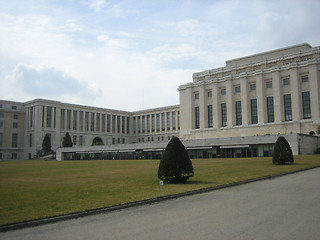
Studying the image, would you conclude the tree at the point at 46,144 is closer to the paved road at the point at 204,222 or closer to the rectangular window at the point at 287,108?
the rectangular window at the point at 287,108

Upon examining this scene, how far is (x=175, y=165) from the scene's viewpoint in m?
18.2

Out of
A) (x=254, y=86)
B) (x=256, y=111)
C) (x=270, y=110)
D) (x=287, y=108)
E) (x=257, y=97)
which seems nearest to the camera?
(x=287, y=108)

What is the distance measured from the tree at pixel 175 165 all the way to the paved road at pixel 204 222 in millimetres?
4981

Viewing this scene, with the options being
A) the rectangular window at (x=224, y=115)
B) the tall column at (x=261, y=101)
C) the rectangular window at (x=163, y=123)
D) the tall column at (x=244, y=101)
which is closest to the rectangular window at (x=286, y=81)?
the tall column at (x=261, y=101)

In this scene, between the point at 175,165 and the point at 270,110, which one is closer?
the point at 175,165

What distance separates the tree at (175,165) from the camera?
59.7 ft

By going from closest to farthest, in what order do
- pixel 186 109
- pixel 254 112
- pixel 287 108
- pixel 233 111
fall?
pixel 287 108 < pixel 254 112 < pixel 233 111 < pixel 186 109

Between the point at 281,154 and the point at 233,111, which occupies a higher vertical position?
the point at 233,111

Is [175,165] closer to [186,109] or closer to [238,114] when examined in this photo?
[238,114]

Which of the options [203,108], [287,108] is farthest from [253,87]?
[203,108]

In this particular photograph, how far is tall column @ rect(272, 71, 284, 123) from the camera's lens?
65.9 metres

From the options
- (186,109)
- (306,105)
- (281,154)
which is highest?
(186,109)

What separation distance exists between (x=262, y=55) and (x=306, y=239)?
7480 centimetres

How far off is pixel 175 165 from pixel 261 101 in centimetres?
5588
